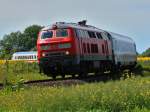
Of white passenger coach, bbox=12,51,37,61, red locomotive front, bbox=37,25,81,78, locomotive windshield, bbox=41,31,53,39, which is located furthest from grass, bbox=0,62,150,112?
white passenger coach, bbox=12,51,37,61

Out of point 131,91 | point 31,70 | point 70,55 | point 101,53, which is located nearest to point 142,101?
point 131,91

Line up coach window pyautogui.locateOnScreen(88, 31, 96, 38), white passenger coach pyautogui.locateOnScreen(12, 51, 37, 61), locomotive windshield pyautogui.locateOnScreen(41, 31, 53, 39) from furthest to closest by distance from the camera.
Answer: white passenger coach pyautogui.locateOnScreen(12, 51, 37, 61) → coach window pyautogui.locateOnScreen(88, 31, 96, 38) → locomotive windshield pyautogui.locateOnScreen(41, 31, 53, 39)

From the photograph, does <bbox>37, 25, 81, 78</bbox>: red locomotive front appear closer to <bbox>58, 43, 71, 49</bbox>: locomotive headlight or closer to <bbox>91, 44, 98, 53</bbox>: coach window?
<bbox>58, 43, 71, 49</bbox>: locomotive headlight

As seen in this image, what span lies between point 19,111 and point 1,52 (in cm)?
1784

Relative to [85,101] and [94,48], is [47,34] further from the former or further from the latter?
[85,101]

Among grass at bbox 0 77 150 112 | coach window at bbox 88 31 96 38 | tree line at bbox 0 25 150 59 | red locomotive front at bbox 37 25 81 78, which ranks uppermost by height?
tree line at bbox 0 25 150 59

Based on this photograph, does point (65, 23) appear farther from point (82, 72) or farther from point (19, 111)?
point (19, 111)

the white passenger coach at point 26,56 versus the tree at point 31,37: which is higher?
the tree at point 31,37

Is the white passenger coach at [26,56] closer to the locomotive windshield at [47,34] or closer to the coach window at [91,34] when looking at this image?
the coach window at [91,34]

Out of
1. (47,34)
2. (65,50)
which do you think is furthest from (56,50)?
(47,34)

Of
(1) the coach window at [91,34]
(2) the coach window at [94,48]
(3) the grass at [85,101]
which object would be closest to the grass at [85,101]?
(3) the grass at [85,101]

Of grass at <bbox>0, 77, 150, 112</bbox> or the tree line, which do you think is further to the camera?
the tree line

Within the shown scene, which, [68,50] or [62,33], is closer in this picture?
[68,50]

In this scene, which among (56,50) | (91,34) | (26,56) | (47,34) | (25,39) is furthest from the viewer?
(25,39)
